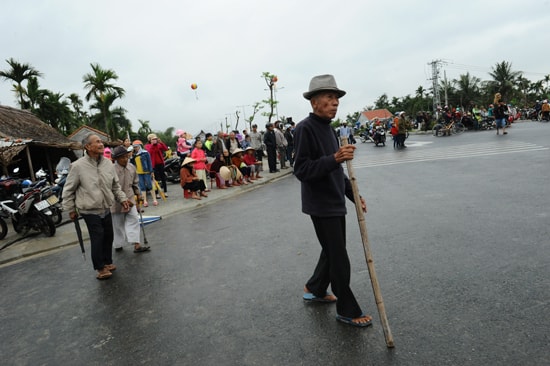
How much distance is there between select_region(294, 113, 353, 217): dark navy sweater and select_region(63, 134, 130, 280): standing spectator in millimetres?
3084

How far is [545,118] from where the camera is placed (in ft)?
77.8

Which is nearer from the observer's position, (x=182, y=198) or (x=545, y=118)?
(x=182, y=198)

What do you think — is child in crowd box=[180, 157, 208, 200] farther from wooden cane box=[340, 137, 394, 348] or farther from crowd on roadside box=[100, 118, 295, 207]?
wooden cane box=[340, 137, 394, 348]

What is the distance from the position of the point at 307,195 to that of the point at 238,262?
6.64 ft

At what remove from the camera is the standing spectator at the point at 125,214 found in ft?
19.0

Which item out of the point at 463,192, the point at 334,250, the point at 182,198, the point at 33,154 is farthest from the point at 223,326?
the point at 33,154

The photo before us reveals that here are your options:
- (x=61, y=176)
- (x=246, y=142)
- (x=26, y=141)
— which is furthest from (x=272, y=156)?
(x=26, y=141)

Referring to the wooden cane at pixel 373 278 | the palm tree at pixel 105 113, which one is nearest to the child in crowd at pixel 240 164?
the wooden cane at pixel 373 278

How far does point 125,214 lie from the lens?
19.4ft

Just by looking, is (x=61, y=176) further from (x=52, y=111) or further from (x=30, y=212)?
(x=52, y=111)

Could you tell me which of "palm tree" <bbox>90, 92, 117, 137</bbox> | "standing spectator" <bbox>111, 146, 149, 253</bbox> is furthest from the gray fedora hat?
"palm tree" <bbox>90, 92, 117, 137</bbox>

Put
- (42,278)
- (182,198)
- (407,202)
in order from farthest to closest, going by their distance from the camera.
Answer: (182,198) → (407,202) → (42,278)

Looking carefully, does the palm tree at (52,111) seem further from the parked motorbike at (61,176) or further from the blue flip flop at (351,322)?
the blue flip flop at (351,322)

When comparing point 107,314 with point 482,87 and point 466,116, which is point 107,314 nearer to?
point 466,116
